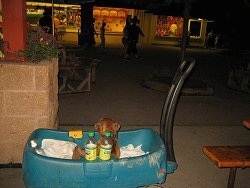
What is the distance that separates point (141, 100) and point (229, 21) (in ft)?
55.0

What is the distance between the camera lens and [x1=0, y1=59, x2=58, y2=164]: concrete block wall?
151 inches

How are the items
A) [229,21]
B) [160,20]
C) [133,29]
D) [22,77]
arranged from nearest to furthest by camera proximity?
1. [22,77]
2. [133,29]
3. [229,21]
4. [160,20]

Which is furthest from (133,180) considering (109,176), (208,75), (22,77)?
(208,75)

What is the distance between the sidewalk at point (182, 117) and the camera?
4.21 metres

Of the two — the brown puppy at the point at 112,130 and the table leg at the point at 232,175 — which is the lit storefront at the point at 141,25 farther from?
the table leg at the point at 232,175

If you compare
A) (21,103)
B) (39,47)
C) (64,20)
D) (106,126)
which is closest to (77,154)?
(106,126)

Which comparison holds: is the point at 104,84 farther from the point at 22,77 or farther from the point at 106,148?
the point at 106,148

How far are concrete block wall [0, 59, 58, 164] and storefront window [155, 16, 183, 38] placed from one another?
78.8ft

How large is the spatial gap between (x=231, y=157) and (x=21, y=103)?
8.79 ft

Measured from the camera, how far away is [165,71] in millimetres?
10531

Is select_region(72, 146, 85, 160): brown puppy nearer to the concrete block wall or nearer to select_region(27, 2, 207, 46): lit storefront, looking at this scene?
the concrete block wall

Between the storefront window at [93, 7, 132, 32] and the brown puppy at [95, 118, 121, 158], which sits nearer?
the brown puppy at [95, 118, 121, 158]

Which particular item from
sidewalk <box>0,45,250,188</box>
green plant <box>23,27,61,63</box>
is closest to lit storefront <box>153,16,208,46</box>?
sidewalk <box>0,45,250,188</box>

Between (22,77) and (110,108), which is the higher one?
(22,77)
